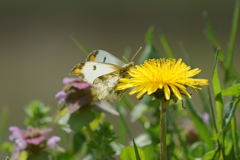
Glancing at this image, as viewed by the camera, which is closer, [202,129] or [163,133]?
[163,133]

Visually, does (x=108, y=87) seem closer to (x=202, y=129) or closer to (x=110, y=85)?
(x=110, y=85)

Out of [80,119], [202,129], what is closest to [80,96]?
[80,119]

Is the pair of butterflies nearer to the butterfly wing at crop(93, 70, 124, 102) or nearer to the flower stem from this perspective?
the butterfly wing at crop(93, 70, 124, 102)

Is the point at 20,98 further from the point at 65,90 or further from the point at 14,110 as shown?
the point at 65,90

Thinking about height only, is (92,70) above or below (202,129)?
above

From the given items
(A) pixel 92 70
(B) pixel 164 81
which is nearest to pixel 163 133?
(B) pixel 164 81

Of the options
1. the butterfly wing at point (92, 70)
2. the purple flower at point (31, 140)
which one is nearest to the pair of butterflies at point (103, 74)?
the butterfly wing at point (92, 70)

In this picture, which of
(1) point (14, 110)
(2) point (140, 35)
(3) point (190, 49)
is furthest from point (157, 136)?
(2) point (140, 35)
